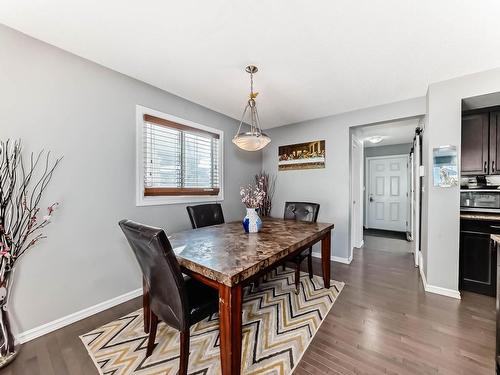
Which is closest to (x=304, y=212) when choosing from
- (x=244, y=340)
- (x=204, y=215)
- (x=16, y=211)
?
(x=204, y=215)

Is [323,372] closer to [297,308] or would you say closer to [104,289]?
[297,308]

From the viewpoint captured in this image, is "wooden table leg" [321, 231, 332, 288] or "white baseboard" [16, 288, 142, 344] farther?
"wooden table leg" [321, 231, 332, 288]

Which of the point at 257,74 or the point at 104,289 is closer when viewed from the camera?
the point at 104,289

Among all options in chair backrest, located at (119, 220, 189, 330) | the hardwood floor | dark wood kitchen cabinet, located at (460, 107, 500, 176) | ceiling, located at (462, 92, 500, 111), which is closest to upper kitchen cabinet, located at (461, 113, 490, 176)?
dark wood kitchen cabinet, located at (460, 107, 500, 176)

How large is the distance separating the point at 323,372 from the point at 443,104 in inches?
114

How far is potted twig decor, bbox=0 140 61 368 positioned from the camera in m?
1.48

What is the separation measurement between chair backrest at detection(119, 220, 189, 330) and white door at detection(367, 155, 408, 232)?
606cm

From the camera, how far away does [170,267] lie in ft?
3.67

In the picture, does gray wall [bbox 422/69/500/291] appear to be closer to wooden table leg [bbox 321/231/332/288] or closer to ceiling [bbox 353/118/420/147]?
wooden table leg [bbox 321/231/332/288]

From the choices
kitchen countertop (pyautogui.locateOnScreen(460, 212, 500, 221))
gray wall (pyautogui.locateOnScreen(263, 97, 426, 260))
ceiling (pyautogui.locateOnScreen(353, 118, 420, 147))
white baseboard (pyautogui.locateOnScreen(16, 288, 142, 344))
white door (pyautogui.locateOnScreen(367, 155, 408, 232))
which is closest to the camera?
white baseboard (pyautogui.locateOnScreen(16, 288, 142, 344))

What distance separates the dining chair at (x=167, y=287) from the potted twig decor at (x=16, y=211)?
1.02m

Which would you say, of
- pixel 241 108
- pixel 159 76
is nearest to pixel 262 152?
pixel 241 108

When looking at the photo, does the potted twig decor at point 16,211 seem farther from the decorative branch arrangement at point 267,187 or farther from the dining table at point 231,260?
the decorative branch arrangement at point 267,187

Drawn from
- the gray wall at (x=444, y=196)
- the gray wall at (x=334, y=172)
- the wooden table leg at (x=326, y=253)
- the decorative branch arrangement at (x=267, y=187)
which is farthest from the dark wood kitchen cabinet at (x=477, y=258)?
the decorative branch arrangement at (x=267, y=187)
